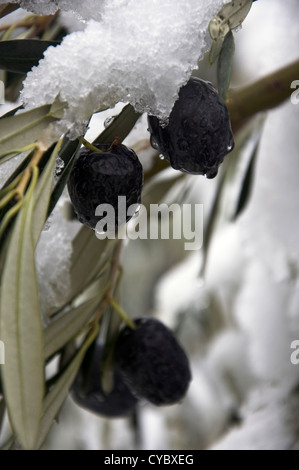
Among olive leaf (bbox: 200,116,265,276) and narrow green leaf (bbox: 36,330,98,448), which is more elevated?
narrow green leaf (bbox: 36,330,98,448)

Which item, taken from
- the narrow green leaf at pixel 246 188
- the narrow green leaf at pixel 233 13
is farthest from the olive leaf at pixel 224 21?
the narrow green leaf at pixel 246 188

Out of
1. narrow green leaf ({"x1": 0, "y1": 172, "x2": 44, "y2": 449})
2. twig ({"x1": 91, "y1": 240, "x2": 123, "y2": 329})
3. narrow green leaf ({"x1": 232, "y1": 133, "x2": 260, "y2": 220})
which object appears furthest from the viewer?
narrow green leaf ({"x1": 232, "y1": 133, "x2": 260, "y2": 220})

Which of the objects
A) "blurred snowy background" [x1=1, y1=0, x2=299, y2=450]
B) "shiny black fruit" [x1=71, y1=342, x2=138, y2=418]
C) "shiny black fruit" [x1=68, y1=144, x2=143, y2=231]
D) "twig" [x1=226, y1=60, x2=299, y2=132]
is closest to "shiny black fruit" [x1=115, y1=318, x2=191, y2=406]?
"shiny black fruit" [x1=71, y1=342, x2=138, y2=418]

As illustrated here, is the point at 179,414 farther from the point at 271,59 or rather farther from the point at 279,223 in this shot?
the point at 271,59

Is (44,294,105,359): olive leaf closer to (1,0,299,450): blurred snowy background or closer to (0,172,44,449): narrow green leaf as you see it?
(1,0,299,450): blurred snowy background

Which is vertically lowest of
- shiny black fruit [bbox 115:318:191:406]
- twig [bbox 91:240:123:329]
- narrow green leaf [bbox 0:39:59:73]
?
shiny black fruit [bbox 115:318:191:406]
